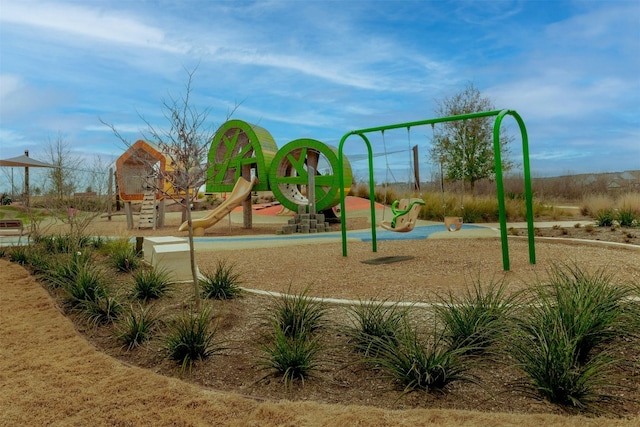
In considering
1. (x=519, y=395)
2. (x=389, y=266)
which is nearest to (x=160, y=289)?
(x=389, y=266)

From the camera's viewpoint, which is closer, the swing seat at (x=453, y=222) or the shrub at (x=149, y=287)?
the shrub at (x=149, y=287)

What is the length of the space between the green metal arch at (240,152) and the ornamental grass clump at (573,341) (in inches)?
544

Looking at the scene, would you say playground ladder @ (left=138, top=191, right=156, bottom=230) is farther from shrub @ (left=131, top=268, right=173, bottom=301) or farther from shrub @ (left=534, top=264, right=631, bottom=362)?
shrub @ (left=534, top=264, right=631, bottom=362)

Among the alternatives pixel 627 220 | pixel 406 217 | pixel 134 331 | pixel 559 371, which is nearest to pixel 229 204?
pixel 406 217

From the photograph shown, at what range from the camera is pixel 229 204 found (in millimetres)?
16188

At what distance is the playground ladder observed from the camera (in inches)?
744

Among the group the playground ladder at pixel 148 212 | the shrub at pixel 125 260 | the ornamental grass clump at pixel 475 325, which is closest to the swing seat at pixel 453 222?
the ornamental grass clump at pixel 475 325

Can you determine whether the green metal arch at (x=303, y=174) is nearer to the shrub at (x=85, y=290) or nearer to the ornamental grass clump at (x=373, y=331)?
the shrub at (x=85, y=290)

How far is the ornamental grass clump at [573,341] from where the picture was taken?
2943 mm

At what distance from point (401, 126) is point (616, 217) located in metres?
9.26

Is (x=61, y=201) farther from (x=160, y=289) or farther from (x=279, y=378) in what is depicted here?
(x=279, y=378)

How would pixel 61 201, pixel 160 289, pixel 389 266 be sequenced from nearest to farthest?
pixel 160 289 → pixel 389 266 → pixel 61 201

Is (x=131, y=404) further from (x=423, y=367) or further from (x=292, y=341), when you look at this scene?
(x=423, y=367)

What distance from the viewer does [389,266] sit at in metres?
7.90
